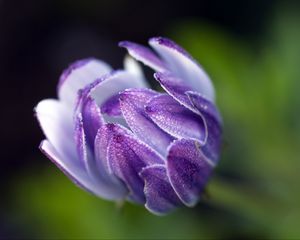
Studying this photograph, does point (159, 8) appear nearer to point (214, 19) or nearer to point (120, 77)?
point (214, 19)

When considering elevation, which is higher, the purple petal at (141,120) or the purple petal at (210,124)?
the purple petal at (141,120)

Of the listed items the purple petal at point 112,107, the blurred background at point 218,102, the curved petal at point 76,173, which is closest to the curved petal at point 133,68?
the purple petal at point 112,107

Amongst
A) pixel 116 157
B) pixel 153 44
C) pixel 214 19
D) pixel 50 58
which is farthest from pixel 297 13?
pixel 116 157

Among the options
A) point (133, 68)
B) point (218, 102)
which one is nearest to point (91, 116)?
point (133, 68)

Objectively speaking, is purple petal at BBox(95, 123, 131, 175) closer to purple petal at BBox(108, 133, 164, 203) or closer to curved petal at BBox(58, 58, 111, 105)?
purple petal at BBox(108, 133, 164, 203)

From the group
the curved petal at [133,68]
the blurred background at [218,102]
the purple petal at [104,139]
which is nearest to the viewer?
the purple petal at [104,139]

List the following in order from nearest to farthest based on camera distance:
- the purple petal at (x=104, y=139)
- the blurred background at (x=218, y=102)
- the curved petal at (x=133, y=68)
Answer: the purple petal at (x=104, y=139) < the curved petal at (x=133, y=68) < the blurred background at (x=218, y=102)

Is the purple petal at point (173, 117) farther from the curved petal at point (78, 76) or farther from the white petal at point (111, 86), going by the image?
the curved petal at point (78, 76)

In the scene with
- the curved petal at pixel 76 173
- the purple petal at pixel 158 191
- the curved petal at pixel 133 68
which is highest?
the curved petal at pixel 133 68
